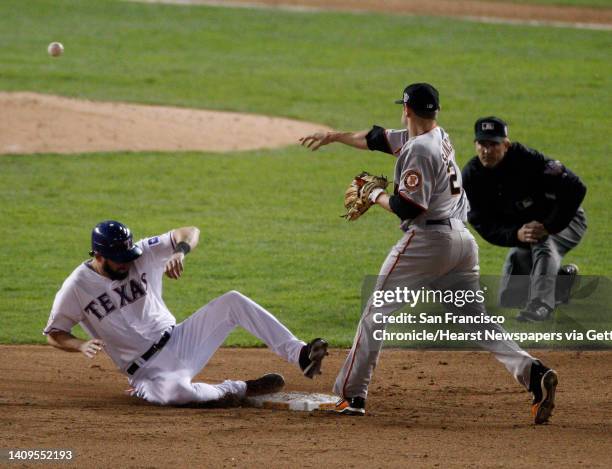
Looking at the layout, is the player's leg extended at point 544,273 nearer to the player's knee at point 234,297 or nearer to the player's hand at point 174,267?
the player's knee at point 234,297

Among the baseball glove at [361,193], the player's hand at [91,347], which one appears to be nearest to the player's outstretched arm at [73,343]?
the player's hand at [91,347]

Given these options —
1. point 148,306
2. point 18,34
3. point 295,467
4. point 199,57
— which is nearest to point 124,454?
point 295,467

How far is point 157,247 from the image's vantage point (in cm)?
709

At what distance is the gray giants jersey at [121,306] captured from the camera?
22.6 feet

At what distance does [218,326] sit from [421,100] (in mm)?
1880

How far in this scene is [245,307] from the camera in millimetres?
7070

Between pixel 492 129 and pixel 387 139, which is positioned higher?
pixel 492 129

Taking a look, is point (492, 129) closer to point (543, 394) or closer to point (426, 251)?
point (426, 251)

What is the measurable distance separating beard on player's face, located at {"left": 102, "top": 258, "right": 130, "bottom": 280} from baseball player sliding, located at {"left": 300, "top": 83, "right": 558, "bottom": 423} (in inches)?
57.6

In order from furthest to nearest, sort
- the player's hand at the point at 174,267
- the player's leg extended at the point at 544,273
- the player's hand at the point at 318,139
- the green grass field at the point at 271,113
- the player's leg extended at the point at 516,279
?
the green grass field at the point at 271,113 < the player's leg extended at the point at 516,279 < the player's leg extended at the point at 544,273 < the player's hand at the point at 318,139 < the player's hand at the point at 174,267

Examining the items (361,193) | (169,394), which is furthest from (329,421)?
(361,193)

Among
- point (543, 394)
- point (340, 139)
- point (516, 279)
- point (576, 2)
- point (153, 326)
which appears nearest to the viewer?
point (543, 394)

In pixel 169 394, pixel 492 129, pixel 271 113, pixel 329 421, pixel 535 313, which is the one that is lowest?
pixel 329 421

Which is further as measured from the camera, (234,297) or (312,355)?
(234,297)
